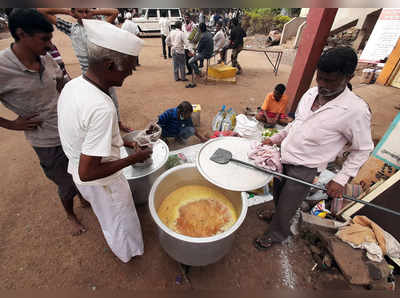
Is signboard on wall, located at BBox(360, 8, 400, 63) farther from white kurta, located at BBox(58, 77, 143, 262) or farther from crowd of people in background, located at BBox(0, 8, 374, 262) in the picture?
white kurta, located at BBox(58, 77, 143, 262)

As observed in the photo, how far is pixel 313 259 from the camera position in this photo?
2.26 m

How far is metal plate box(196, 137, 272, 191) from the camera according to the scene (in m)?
1.66

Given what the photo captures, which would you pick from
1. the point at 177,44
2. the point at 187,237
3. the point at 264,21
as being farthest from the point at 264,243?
the point at 264,21

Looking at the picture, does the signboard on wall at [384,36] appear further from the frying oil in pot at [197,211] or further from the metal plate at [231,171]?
the frying oil in pot at [197,211]

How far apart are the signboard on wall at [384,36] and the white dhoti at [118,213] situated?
34.3 ft

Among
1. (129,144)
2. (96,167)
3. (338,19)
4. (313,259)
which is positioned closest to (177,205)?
(129,144)

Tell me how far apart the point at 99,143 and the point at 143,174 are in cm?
127

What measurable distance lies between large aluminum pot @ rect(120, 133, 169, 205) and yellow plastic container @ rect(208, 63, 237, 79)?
5335 mm

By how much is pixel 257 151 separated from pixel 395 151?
1644 millimetres

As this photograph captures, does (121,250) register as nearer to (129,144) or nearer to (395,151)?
(129,144)

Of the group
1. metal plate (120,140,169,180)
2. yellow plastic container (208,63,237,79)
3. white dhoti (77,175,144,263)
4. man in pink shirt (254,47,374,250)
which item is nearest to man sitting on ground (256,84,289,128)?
man in pink shirt (254,47,374,250)

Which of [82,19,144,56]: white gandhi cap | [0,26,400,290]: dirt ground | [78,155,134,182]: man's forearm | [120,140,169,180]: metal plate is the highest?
[82,19,144,56]: white gandhi cap

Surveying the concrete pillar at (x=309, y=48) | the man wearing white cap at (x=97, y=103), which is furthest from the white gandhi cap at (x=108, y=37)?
the concrete pillar at (x=309, y=48)

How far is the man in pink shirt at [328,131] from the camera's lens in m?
1.39
